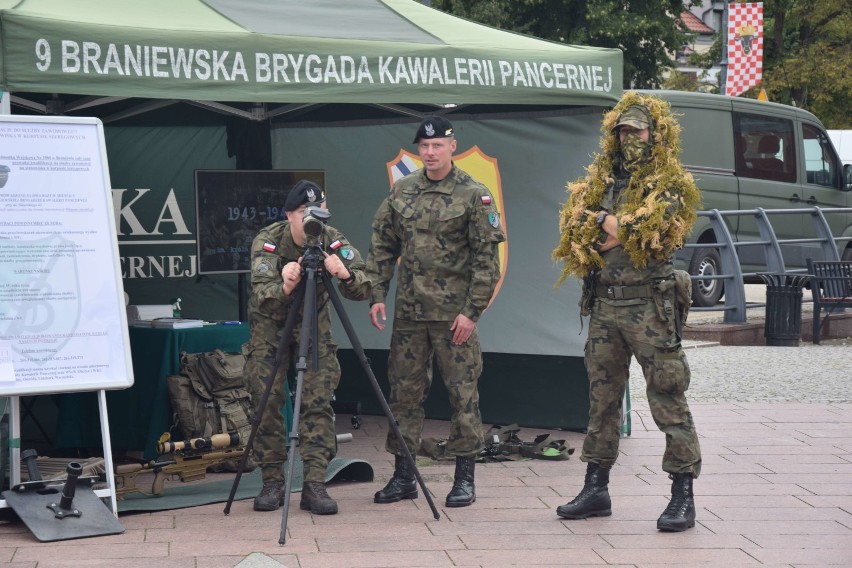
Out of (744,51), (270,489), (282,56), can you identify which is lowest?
(270,489)

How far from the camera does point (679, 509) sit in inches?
228

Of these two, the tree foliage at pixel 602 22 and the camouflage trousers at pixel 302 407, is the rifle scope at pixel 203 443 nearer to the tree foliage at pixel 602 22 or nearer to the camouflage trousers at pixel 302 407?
the camouflage trousers at pixel 302 407

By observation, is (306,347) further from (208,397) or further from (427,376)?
(208,397)

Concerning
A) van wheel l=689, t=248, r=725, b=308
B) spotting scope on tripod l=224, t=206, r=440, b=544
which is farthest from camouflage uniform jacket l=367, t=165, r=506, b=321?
van wheel l=689, t=248, r=725, b=308

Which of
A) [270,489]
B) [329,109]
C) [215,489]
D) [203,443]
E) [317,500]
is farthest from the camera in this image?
[329,109]

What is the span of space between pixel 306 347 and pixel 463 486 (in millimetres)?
1214

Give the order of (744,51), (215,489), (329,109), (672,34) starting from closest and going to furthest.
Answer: (215,489) → (329,109) → (744,51) → (672,34)

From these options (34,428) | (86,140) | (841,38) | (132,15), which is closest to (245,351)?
(86,140)

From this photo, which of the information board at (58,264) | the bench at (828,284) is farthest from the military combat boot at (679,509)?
the bench at (828,284)

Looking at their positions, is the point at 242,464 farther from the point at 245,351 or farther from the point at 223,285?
the point at 223,285

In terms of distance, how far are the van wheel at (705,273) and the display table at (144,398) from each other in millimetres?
8179

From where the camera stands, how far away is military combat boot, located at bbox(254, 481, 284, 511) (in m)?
6.16

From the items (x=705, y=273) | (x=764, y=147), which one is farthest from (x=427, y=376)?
(x=764, y=147)

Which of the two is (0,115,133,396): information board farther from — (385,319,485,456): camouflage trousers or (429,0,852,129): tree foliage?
(429,0,852,129): tree foliage
